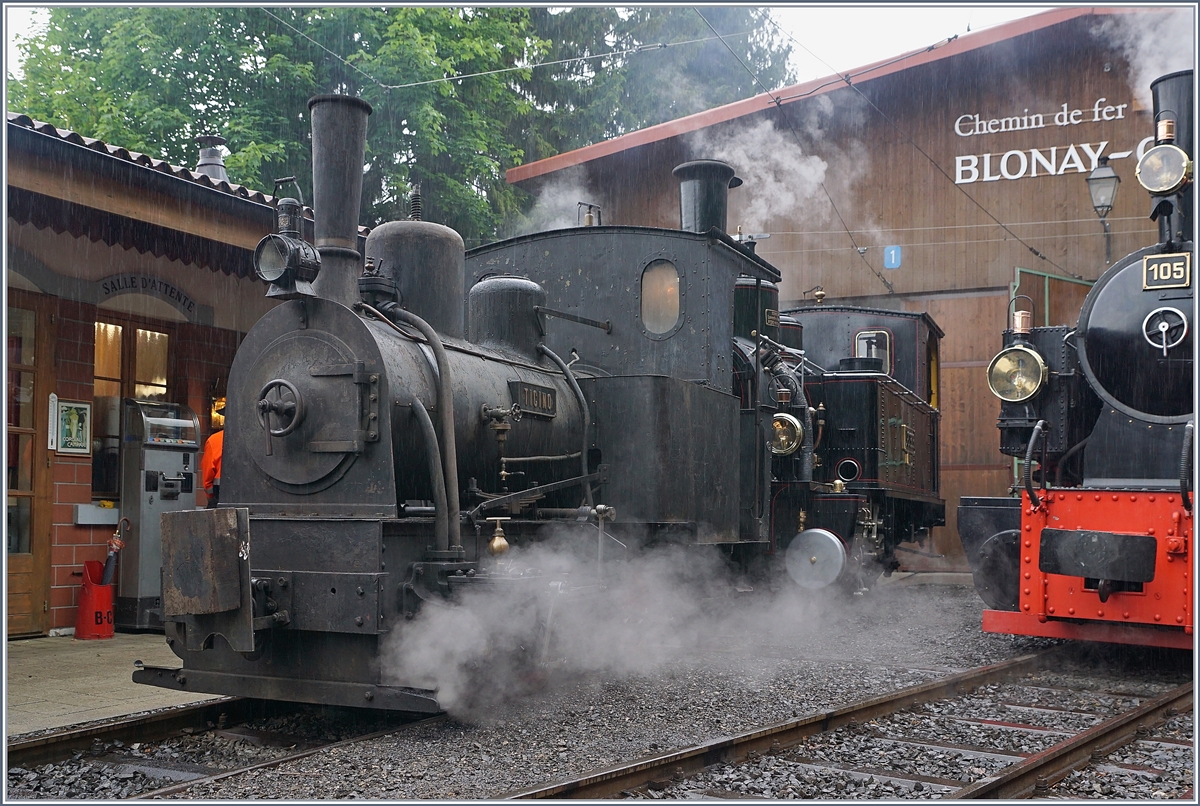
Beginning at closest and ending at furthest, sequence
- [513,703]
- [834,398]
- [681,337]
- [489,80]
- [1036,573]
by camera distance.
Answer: [513,703] → [1036,573] → [681,337] → [834,398] → [489,80]

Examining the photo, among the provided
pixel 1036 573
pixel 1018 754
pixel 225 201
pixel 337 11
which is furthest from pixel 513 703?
pixel 337 11

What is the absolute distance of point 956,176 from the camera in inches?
559

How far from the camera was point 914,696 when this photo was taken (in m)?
5.37

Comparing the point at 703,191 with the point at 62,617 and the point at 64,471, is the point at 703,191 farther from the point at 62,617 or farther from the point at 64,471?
the point at 62,617

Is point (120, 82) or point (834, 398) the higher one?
point (120, 82)

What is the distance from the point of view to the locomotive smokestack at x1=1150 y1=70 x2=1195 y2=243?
19.9 feet

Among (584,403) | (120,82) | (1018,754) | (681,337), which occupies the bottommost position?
(1018,754)

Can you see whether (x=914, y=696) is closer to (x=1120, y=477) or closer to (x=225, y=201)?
(x=1120, y=477)

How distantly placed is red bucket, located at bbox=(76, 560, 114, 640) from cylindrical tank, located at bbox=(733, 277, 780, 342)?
4.89 m

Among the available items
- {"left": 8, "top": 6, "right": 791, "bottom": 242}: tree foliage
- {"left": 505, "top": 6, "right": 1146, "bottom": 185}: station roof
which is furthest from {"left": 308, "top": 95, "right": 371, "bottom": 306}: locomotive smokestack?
{"left": 505, "top": 6, "right": 1146, "bottom": 185}: station roof

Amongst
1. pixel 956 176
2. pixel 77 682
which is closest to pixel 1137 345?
pixel 77 682

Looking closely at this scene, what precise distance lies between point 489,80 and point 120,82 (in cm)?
538

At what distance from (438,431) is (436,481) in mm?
301

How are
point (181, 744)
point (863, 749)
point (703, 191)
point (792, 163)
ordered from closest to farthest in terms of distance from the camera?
point (863, 749), point (181, 744), point (703, 191), point (792, 163)
